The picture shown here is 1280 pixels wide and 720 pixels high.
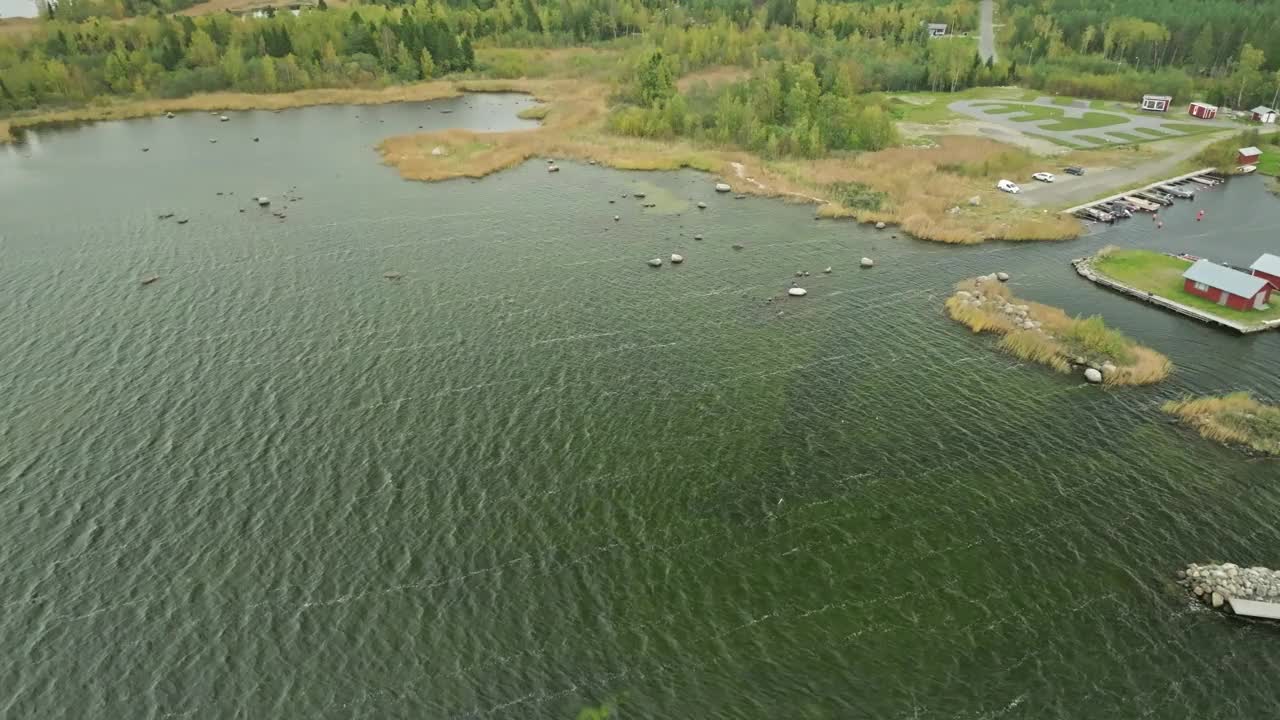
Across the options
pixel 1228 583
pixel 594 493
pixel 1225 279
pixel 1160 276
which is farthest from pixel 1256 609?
pixel 1160 276

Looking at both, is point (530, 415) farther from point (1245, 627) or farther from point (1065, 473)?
point (1245, 627)

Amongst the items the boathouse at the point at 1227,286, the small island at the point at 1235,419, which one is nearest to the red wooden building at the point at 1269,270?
the boathouse at the point at 1227,286

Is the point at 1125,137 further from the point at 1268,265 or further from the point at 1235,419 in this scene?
the point at 1235,419

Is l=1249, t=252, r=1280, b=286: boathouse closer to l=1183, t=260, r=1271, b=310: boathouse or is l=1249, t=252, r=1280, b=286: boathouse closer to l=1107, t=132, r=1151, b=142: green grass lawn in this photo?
l=1183, t=260, r=1271, b=310: boathouse

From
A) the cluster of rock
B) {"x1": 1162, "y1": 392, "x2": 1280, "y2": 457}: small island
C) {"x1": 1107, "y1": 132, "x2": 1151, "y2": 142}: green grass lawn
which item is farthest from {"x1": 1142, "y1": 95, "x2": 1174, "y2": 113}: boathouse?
the cluster of rock

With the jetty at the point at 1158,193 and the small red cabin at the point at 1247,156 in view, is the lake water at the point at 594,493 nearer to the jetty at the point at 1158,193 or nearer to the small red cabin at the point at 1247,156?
the jetty at the point at 1158,193

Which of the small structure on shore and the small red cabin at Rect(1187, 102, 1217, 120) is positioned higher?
the small red cabin at Rect(1187, 102, 1217, 120)

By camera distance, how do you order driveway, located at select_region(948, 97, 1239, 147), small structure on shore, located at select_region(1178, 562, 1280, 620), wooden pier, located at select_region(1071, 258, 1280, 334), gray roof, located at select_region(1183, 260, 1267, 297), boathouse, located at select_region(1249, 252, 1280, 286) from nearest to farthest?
small structure on shore, located at select_region(1178, 562, 1280, 620) → wooden pier, located at select_region(1071, 258, 1280, 334) → gray roof, located at select_region(1183, 260, 1267, 297) → boathouse, located at select_region(1249, 252, 1280, 286) → driveway, located at select_region(948, 97, 1239, 147)
